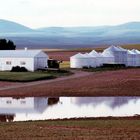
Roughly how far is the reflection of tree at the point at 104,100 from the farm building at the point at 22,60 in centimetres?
3663

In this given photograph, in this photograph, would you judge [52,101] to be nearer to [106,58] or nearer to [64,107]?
[64,107]

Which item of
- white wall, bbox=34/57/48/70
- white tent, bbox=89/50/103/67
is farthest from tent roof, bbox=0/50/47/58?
white tent, bbox=89/50/103/67

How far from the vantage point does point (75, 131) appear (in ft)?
79.7

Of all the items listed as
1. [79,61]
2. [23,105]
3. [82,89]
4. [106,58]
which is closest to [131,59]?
[106,58]

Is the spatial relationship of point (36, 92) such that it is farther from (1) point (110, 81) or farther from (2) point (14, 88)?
(1) point (110, 81)

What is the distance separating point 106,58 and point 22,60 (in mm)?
24927

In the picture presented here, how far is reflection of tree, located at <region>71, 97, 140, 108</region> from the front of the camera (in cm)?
4540

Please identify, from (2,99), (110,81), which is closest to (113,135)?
(2,99)

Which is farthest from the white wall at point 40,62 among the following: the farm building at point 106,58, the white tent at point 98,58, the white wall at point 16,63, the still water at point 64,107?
the still water at point 64,107

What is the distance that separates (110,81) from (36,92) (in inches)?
482

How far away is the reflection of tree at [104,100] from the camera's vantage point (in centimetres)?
4540

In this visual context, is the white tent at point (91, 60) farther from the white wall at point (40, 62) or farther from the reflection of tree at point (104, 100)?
the reflection of tree at point (104, 100)

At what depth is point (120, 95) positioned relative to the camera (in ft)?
171

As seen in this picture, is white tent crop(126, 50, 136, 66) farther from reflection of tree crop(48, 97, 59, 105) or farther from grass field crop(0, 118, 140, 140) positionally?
grass field crop(0, 118, 140, 140)
